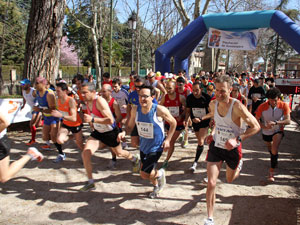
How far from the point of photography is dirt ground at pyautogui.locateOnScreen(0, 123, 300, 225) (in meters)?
3.51

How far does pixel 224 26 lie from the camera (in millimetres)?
10938

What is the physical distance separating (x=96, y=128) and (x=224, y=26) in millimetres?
8670

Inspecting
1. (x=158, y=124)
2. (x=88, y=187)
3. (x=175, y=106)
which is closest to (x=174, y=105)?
(x=175, y=106)

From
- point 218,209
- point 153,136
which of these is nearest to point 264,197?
point 218,209

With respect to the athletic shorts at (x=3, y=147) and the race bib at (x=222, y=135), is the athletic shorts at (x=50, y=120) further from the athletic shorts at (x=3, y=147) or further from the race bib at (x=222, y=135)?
the race bib at (x=222, y=135)

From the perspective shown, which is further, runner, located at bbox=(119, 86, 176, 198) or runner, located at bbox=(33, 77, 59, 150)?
runner, located at bbox=(33, 77, 59, 150)

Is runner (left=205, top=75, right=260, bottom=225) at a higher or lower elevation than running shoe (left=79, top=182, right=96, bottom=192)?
higher

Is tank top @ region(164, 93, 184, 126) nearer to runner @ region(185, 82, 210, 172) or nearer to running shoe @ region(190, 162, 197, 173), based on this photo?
runner @ region(185, 82, 210, 172)

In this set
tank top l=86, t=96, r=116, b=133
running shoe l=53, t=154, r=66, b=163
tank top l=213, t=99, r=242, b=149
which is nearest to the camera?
tank top l=213, t=99, r=242, b=149

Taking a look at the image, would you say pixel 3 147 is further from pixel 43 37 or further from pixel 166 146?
pixel 43 37

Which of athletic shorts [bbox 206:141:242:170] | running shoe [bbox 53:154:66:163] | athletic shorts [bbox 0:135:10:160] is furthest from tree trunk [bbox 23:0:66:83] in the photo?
athletic shorts [bbox 206:141:242:170]

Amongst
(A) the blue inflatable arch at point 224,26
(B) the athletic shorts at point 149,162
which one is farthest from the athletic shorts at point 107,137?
(A) the blue inflatable arch at point 224,26

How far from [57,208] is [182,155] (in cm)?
323

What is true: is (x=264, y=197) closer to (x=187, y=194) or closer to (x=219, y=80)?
(x=187, y=194)
